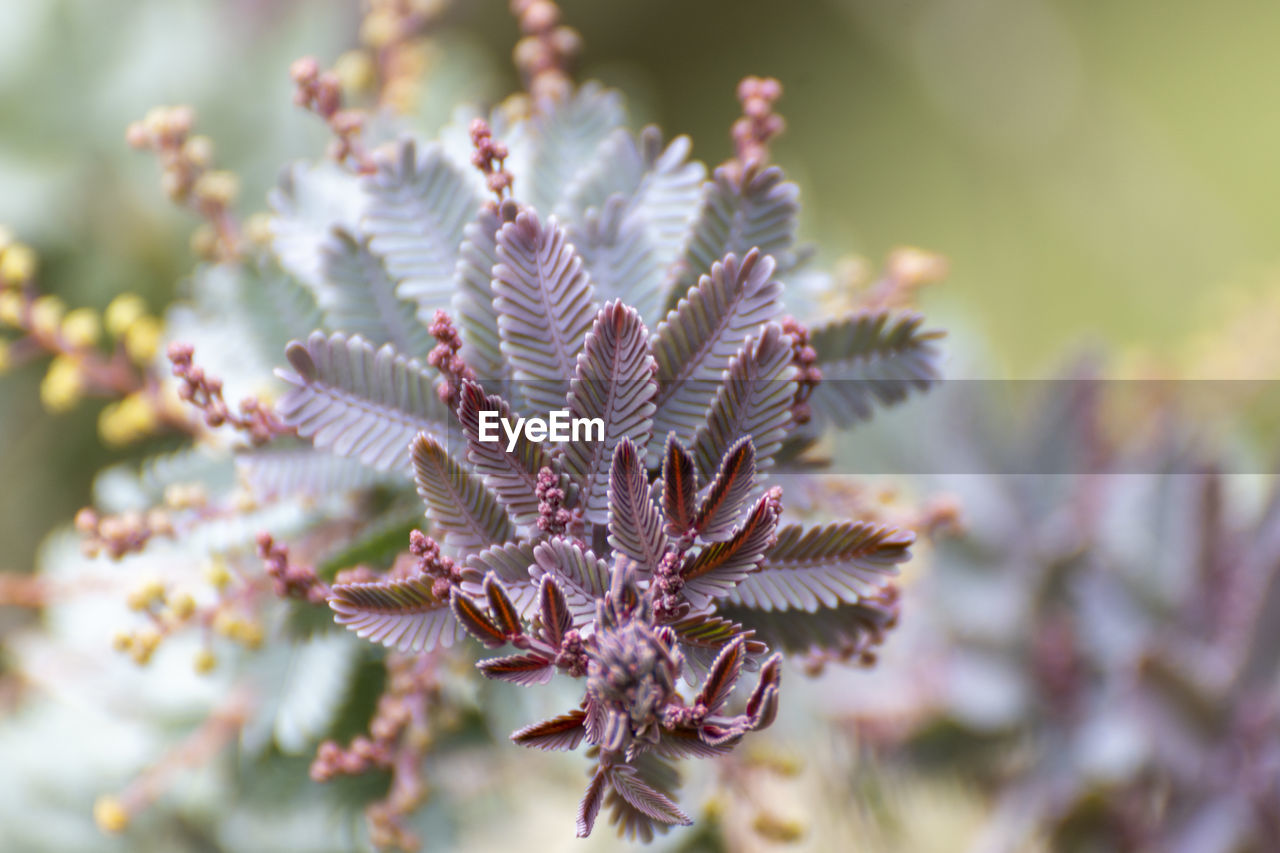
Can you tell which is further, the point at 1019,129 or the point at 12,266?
the point at 1019,129

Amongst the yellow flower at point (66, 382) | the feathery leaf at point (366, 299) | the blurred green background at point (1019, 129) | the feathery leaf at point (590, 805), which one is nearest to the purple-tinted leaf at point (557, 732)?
the feathery leaf at point (590, 805)

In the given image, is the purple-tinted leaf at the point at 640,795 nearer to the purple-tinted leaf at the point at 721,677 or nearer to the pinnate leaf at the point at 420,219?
the purple-tinted leaf at the point at 721,677

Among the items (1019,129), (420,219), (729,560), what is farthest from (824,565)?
(1019,129)

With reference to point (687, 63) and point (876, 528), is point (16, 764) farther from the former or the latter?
point (687, 63)

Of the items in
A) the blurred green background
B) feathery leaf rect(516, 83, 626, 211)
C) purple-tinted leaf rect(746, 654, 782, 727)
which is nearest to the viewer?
purple-tinted leaf rect(746, 654, 782, 727)

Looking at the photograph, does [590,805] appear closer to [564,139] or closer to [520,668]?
[520,668]

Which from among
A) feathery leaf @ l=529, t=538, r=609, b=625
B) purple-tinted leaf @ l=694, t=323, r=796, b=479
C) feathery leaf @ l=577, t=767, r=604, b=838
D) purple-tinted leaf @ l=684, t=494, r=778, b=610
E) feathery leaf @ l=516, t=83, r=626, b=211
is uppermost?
feathery leaf @ l=516, t=83, r=626, b=211

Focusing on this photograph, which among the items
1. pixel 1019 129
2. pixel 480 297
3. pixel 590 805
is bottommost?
pixel 590 805

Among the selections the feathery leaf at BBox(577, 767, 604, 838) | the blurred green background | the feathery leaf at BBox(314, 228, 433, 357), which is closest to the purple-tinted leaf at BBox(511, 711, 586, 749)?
the feathery leaf at BBox(577, 767, 604, 838)

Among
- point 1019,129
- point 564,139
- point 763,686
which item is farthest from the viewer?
point 1019,129

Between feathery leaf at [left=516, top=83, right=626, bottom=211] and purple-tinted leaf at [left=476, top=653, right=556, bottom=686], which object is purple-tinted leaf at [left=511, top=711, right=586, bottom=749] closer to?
purple-tinted leaf at [left=476, top=653, right=556, bottom=686]
